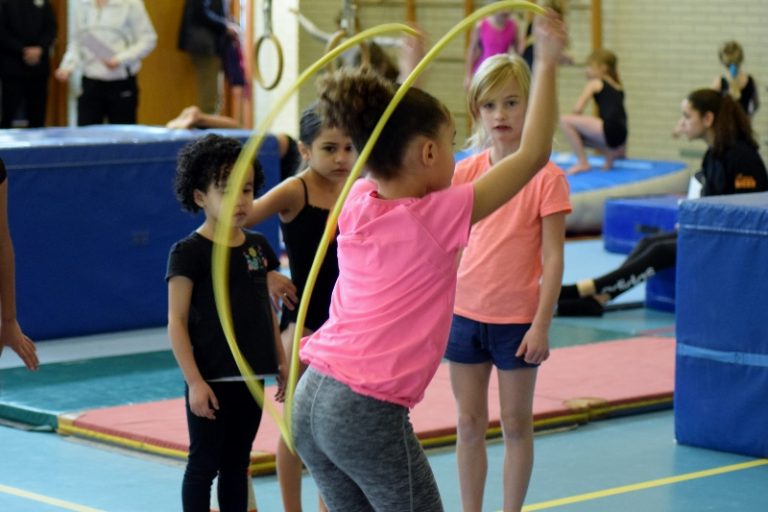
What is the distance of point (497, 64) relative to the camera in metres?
3.85

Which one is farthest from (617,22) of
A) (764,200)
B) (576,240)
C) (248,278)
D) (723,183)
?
(248,278)

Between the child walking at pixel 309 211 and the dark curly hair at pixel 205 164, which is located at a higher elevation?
the dark curly hair at pixel 205 164

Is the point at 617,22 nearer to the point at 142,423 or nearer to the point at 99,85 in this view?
the point at 99,85

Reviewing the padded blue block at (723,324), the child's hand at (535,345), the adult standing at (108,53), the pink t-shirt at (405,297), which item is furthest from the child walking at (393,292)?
the adult standing at (108,53)

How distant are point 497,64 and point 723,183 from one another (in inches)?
114

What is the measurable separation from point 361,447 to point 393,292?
303 mm

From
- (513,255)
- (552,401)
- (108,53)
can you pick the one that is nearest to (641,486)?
(552,401)

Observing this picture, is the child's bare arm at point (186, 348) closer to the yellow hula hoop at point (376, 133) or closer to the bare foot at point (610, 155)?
the yellow hula hoop at point (376, 133)

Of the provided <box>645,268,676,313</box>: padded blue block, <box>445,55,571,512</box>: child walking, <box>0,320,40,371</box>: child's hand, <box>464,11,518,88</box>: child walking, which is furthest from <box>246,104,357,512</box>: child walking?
<box>464,11,518,88</box>: child walking

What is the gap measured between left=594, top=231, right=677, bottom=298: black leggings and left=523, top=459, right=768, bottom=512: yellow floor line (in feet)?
9.08

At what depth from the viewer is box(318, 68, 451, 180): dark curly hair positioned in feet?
8.77

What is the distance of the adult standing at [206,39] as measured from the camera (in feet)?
40.9

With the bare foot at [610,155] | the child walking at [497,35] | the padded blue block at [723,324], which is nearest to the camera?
the padded blue block at [723,324]

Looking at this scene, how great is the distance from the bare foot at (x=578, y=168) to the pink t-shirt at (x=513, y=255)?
774 centimetres
